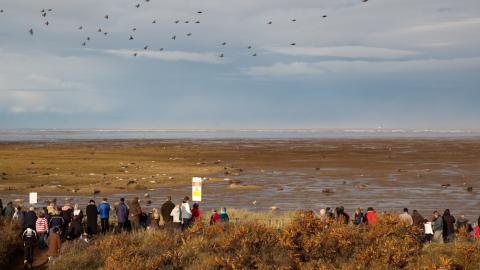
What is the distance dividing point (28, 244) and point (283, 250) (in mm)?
7752

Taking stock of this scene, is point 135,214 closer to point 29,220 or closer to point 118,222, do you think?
point 118,222

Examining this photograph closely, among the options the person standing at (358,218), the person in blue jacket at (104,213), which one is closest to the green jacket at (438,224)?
the person standing at (358,218)

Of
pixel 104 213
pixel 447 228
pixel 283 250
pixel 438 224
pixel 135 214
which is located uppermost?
pixel 104 213

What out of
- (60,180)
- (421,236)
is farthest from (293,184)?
(421,236)

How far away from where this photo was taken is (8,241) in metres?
18.8

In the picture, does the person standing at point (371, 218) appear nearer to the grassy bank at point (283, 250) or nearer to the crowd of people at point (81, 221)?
the grassy bank at point (283, 250)

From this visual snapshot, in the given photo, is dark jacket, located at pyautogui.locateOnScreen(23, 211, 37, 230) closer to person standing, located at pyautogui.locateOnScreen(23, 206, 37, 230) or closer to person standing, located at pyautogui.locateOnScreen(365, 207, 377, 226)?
person standing, located at pyautogui.locateOnScreen(23, 206, 37, 230)

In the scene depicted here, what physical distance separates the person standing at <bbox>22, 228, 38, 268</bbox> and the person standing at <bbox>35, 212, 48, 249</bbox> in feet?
2.62

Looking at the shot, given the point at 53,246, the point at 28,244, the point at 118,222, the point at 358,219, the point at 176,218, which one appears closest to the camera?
the point at 53,246

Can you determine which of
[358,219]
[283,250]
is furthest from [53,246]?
[358,219]

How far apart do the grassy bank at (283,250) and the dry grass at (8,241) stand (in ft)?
6.34

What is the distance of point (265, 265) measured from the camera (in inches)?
631

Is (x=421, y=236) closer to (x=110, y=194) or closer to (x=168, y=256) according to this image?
(x=168, y=256)

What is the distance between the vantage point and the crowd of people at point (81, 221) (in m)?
18.1
